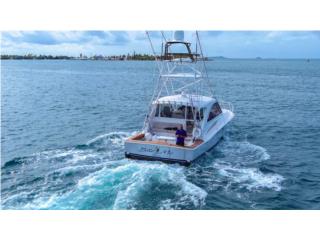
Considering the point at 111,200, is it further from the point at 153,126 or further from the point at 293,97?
the point at 293,97

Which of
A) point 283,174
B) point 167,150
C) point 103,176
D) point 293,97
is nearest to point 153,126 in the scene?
point 167,150

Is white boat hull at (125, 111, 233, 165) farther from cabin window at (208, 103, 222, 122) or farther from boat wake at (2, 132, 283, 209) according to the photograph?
cabin window at (208, 103, 222, 122)

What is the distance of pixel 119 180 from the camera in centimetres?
1299

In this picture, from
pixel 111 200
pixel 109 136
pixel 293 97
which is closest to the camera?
pixel 111 200

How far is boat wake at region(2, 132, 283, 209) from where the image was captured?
1159 centimetres

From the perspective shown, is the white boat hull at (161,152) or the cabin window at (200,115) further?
the cabin window at (200,115)

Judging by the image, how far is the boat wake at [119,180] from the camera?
11.6 m

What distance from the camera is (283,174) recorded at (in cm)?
1531

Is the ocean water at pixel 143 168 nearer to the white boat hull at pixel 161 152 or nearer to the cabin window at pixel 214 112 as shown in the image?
the white boat hull at pixel 161 152

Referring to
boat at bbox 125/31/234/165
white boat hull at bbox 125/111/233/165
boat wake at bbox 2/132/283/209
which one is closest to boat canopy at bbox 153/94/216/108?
boat at bbox 125/31/234/165

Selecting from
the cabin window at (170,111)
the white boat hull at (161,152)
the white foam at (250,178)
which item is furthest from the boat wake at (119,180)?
the cabin window at (170,111)

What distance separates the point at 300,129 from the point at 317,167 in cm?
823

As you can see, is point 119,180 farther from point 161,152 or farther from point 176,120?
point 176,120

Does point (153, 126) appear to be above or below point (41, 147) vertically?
above
